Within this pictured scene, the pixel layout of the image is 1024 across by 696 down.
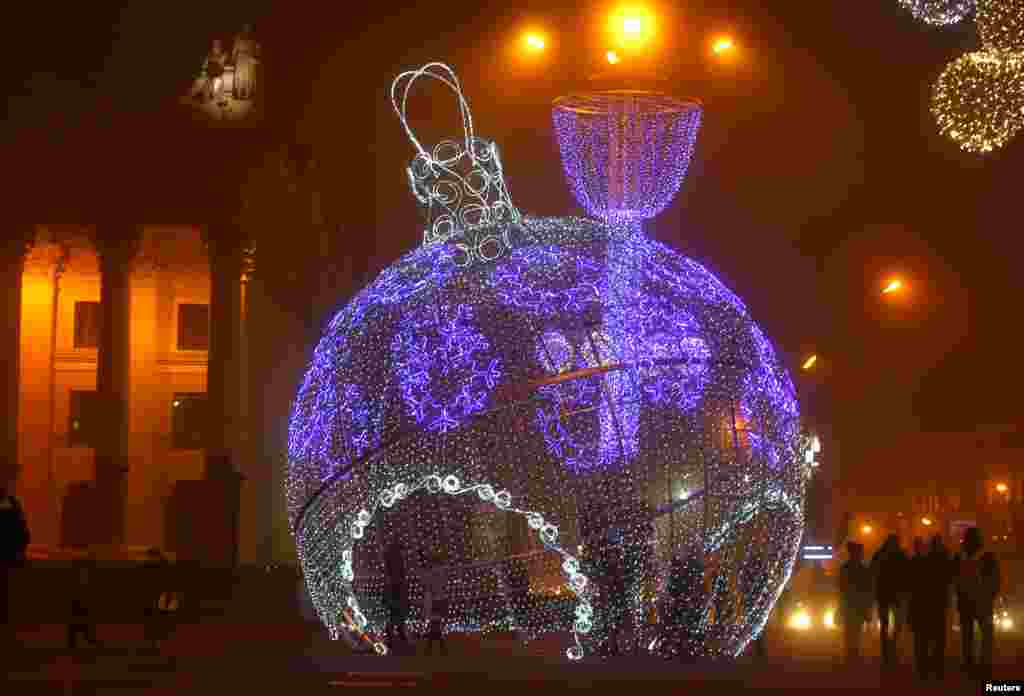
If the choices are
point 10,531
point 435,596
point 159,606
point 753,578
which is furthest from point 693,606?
point 159,606

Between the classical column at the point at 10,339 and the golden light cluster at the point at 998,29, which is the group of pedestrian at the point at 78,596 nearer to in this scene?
the classical column at the point at 10,339

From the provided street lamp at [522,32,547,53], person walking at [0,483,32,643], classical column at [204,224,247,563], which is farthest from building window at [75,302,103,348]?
person walking at [0,483,32,643]

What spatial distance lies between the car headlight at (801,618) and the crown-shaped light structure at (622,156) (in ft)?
32.8

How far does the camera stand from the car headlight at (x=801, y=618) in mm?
28844

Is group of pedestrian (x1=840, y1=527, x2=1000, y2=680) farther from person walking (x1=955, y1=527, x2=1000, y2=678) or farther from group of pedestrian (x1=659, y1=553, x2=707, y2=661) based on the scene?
group of pedestrian (x1=659, y1=553, x2=707, y2=661)

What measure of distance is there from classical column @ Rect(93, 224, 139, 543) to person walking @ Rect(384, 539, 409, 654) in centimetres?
1728

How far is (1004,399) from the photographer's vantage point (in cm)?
3506

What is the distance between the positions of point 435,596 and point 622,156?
22.4ft

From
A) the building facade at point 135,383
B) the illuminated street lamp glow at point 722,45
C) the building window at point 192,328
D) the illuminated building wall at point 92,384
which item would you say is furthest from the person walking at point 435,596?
the building window at point 192,328

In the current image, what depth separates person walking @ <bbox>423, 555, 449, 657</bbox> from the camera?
17234mm

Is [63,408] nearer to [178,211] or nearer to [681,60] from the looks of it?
[178,211]

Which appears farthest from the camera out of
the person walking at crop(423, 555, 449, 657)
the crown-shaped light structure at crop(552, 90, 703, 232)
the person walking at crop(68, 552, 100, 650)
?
the crown-shaped light structure at crop(552, 90, 703, 232)

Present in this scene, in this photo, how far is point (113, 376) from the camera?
114 feet

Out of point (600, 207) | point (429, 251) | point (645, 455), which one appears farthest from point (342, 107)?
point (645, 455)
